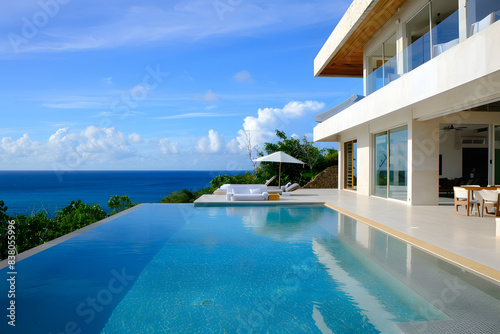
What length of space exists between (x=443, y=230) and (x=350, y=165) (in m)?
13.3

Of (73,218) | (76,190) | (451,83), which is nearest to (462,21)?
(451,83)

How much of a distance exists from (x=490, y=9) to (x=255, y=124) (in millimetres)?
24884

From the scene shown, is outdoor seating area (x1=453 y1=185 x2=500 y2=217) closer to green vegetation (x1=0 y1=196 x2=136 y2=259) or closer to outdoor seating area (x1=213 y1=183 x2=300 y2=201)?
outdoor seating area (x1=213 y1=183 x2=300 y2=201)

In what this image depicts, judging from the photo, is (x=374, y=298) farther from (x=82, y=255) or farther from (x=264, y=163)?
(x=264, y=163)

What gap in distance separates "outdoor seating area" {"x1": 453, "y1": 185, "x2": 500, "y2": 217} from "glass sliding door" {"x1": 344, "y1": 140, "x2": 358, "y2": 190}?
31.6 feet

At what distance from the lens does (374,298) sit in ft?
15.2

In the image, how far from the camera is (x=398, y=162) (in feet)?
44.7

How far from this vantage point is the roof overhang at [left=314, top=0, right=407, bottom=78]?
12.8 metres

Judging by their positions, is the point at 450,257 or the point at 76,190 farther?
the point at 76,190

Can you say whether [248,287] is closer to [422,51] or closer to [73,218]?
[73,218]

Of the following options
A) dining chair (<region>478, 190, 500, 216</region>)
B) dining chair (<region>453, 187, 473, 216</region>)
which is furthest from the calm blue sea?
dining chair (<region>478, 190, 500, 216</region>)

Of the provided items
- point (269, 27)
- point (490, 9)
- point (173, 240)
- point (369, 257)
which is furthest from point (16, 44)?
point (269, 27)

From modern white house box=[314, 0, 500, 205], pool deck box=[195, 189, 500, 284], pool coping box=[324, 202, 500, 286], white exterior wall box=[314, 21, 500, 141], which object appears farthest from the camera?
modern white house box=[314, 0, 500, 205]

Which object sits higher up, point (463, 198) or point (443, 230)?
point (463, 198)
